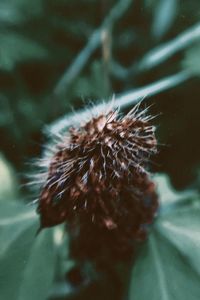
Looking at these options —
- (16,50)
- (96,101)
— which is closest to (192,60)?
(96,101)

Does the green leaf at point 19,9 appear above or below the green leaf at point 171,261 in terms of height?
above

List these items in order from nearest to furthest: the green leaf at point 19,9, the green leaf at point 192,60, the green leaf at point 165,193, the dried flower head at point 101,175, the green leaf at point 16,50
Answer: the dried flower head at point 101,175 < the green leaf at point 165,193 < the green leaf at point 192,60 < the green leaf at point 16,50 < the green leaf at point 19,9

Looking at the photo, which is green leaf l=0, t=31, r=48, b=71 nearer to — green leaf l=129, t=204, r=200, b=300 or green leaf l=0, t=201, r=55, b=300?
green leaf l=0, t=201, r=55, b=300

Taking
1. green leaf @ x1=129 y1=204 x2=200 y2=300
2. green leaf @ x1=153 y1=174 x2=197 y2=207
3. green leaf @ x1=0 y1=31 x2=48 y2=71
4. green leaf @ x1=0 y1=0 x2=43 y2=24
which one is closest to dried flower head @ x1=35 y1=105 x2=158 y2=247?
green leaf @ x1=129 y1=204 x2=200 y2=300

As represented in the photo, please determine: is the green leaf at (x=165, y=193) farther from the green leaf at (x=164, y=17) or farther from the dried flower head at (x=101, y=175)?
the green leaf at (x=164, y=17)

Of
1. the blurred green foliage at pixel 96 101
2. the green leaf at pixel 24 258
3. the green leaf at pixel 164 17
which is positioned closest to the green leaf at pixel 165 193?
the blurred green foliage at pixel 96 101

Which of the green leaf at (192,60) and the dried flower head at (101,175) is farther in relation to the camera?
the green leaf at (192,60)

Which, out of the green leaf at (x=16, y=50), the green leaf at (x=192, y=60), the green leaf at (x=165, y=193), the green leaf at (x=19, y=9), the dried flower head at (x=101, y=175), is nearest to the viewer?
the dried flower head at (x=101, y=175)

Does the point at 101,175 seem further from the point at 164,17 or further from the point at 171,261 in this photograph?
the point at 164,17
